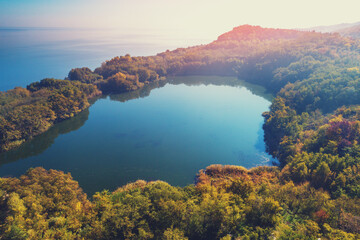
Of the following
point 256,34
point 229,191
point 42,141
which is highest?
point 256,34

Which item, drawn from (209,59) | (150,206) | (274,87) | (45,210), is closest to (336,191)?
(150,206)

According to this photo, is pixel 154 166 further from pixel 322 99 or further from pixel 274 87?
pixel 274 87

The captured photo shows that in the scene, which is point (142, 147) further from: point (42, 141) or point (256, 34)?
point (256, 34)

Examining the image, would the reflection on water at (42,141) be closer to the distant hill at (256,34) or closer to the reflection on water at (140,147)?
the reflection on water at (140,147)

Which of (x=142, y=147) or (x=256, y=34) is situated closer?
(x=142, y=147)

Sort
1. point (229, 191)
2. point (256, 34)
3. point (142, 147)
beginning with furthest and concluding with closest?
point (256, 34) < point (142, 147) < point (229, 191)

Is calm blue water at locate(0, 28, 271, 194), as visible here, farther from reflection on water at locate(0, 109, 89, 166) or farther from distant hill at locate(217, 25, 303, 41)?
distant hill at locate(217, 25, 303, 41)

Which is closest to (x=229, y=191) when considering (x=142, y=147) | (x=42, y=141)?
(x=142, y=147)

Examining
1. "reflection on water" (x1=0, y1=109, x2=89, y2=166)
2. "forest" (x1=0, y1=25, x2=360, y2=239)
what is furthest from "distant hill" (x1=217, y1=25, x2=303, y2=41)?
"reflection on water" (x1=0, y1=109, x2=89, y2=166)
